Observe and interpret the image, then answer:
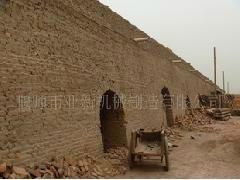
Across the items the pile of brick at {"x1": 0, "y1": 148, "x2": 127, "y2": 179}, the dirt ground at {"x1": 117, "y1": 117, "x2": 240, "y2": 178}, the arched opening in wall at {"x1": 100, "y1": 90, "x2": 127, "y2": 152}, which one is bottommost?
the dirt ground at {"x1": 117, "y1": 117, "x2": 240, "y2": 178}

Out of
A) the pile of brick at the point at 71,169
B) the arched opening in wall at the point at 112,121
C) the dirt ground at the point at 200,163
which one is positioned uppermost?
the arched opening in wall at the point at 112,121

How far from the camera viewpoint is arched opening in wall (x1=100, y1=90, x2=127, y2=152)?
1070cm

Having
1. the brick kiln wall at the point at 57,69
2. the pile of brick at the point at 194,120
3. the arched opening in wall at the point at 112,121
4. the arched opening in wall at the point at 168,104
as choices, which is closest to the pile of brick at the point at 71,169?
the brick kiln wall at the point at 57,69

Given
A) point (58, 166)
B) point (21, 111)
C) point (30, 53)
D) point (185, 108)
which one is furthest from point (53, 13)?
point (185, 108)

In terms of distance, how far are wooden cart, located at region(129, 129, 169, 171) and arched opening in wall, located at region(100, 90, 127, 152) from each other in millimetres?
1877

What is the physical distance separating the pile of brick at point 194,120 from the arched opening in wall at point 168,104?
418mm

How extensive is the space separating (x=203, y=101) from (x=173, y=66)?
9.44 meters

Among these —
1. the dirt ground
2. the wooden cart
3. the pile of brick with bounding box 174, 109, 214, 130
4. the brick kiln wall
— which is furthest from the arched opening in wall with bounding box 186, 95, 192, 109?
the wooden cart

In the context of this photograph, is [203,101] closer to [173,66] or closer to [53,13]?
[173,66]

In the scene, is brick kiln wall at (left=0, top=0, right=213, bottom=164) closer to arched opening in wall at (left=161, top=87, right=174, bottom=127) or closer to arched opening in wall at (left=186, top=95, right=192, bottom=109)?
arched opening in wall at (left=161, top=87, right=174, bottom=127)

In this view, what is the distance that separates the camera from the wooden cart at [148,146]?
7938 mm

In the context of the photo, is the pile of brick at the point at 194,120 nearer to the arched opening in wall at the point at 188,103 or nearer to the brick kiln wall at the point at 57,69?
the arched opening in wall at the point at 188,103

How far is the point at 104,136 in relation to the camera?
1106 centimetres

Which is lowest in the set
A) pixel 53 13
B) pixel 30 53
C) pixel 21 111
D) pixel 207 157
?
pixel 207 157
